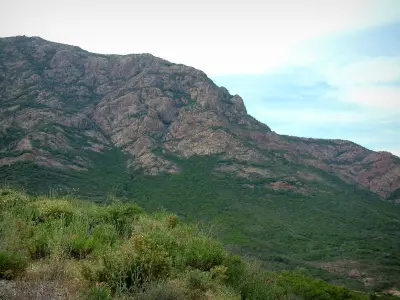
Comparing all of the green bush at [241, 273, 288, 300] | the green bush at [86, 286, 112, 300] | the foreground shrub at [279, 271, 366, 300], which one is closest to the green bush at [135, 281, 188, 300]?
the green bush at [86, 286, 112, 300]

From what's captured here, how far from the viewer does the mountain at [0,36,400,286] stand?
9375cm

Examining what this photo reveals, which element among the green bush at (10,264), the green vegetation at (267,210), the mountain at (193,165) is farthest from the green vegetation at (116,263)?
the mountain at (193,165)

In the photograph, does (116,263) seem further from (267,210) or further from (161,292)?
(267,210)

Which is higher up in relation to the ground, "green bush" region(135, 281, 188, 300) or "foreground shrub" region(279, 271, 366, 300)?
"green bush" region(135, 281, 188, 300)

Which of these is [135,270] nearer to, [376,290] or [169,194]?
[376,290]

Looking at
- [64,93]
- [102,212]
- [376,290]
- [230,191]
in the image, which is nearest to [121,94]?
[64,93]

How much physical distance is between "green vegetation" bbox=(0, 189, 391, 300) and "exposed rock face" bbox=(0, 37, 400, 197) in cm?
11419

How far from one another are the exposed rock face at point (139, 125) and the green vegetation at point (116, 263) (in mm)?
114188

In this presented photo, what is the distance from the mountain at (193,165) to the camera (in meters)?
93.8

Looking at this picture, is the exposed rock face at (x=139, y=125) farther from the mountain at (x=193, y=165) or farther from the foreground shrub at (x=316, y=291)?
the foreground shrub at (x=316, y=291)

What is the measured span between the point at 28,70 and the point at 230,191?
4799 inches

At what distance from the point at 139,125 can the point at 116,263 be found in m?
158

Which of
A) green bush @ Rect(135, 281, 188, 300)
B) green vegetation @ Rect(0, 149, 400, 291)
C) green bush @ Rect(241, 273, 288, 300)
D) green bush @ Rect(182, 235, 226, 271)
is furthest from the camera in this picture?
green vegetation @ Rect(0, 149, 400, 291)

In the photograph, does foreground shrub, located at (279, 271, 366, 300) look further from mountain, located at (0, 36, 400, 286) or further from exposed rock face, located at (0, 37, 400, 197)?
exposed rock face, located at (0, 37, 400, 197)
